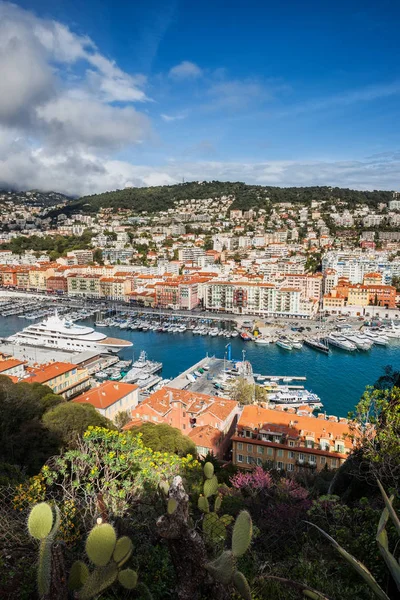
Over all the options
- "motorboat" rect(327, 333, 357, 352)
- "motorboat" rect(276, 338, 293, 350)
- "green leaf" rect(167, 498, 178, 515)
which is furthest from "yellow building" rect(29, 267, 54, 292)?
"green leaf" rect(167, 498, 178, 515)

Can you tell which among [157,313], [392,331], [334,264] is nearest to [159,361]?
[157,313]

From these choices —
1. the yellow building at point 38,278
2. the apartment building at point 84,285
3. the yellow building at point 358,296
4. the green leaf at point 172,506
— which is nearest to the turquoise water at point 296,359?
the yellow building at point 358,296

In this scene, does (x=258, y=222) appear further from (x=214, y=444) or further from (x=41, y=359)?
(x=214, y=444)

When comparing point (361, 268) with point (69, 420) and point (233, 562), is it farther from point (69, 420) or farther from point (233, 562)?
point (233, 562)

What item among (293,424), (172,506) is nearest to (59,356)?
(293,424)

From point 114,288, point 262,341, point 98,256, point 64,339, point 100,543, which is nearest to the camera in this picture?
A: point 100,543

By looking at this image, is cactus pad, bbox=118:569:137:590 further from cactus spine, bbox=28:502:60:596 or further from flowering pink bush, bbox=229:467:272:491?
flowering pink bush, bbox=229:467:272:491
